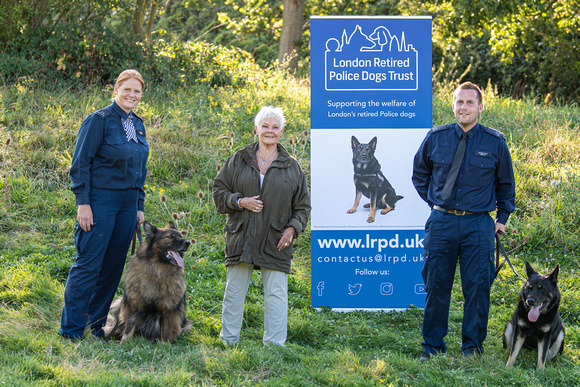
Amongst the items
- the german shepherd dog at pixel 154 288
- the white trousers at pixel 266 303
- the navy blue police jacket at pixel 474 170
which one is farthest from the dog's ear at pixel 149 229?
the navy blue police jacket at pixel 474 170

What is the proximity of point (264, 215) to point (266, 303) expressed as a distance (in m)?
0.72

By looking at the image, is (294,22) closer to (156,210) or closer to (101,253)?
(156,210)

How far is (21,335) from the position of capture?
4.07 metres

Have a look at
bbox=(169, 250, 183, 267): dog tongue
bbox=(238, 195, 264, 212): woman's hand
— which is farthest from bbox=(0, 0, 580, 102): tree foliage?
bbox=(238, 195, 264, 212): woman's hand

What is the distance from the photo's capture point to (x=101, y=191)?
4172 mm

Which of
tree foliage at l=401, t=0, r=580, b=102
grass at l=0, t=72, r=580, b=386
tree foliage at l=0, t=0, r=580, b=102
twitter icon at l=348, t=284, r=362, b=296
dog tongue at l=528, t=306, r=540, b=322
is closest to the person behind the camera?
grass at l=0, t=72, r=580, b=386

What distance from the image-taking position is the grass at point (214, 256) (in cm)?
377

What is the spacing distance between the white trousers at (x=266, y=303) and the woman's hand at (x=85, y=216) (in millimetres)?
Answer: 1123

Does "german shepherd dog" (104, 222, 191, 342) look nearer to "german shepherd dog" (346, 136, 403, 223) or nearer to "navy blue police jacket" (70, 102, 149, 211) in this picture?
"navy blue police jacket" (70, 102, 149, 211)

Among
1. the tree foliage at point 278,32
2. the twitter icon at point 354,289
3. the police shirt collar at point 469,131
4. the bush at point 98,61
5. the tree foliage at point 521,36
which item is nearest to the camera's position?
the police shirt collar at point 469,131

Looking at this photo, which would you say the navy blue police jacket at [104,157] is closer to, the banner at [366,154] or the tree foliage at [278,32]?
the banner at [366,154]

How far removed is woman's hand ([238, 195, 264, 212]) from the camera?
4102 millimetres

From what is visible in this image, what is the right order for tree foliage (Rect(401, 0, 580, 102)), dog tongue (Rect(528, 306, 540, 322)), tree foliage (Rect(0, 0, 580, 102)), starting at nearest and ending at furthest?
dog tongue (Rect(528, 306, 540, 322)), tree foliage (Rect(0, 0, 580, 102)), tree foliage (Rect(401, 0, 580, 102))

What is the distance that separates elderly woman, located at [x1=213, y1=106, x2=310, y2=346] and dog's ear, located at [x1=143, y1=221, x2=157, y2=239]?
543 millimetres
